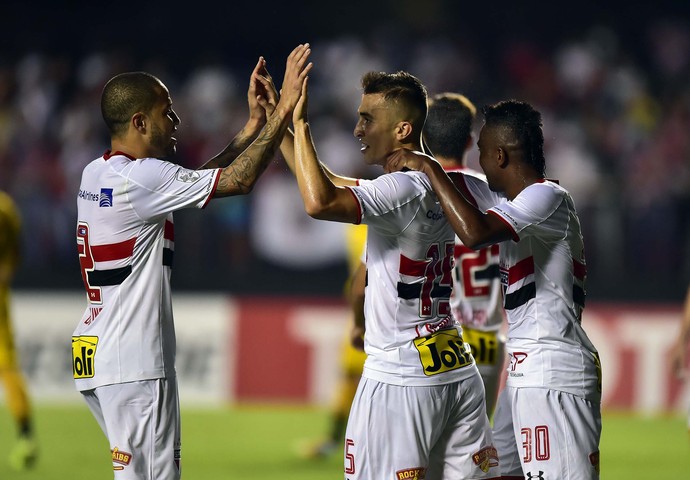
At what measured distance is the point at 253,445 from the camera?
10375 millimetres

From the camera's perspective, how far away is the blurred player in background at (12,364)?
8891 mm

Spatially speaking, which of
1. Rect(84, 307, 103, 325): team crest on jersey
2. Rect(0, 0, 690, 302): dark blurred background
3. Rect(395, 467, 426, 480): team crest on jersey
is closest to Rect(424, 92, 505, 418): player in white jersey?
Rect(395, 467, 426, 480): team crest on jersey

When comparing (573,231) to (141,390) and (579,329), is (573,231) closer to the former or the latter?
(579,329)

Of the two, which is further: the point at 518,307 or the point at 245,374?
the point at 245,374

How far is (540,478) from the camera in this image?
4.88 meters

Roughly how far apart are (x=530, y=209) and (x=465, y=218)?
362 millimetres

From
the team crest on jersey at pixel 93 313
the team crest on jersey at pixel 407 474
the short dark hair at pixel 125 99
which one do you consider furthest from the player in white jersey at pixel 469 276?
the team crest on jersey at pixel 93 313

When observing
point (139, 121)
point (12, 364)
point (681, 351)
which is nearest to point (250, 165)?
point (139, 121)

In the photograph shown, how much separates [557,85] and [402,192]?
11.3 metres

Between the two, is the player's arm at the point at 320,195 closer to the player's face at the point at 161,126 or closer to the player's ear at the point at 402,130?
the player's ear at the point at 402,130

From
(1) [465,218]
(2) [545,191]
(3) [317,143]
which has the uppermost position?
(3) [317,143]

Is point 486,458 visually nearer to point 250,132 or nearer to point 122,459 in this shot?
Answer: point 122,459

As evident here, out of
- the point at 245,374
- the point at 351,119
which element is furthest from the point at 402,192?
the point at 351,119

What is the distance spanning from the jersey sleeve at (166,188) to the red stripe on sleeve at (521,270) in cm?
145
